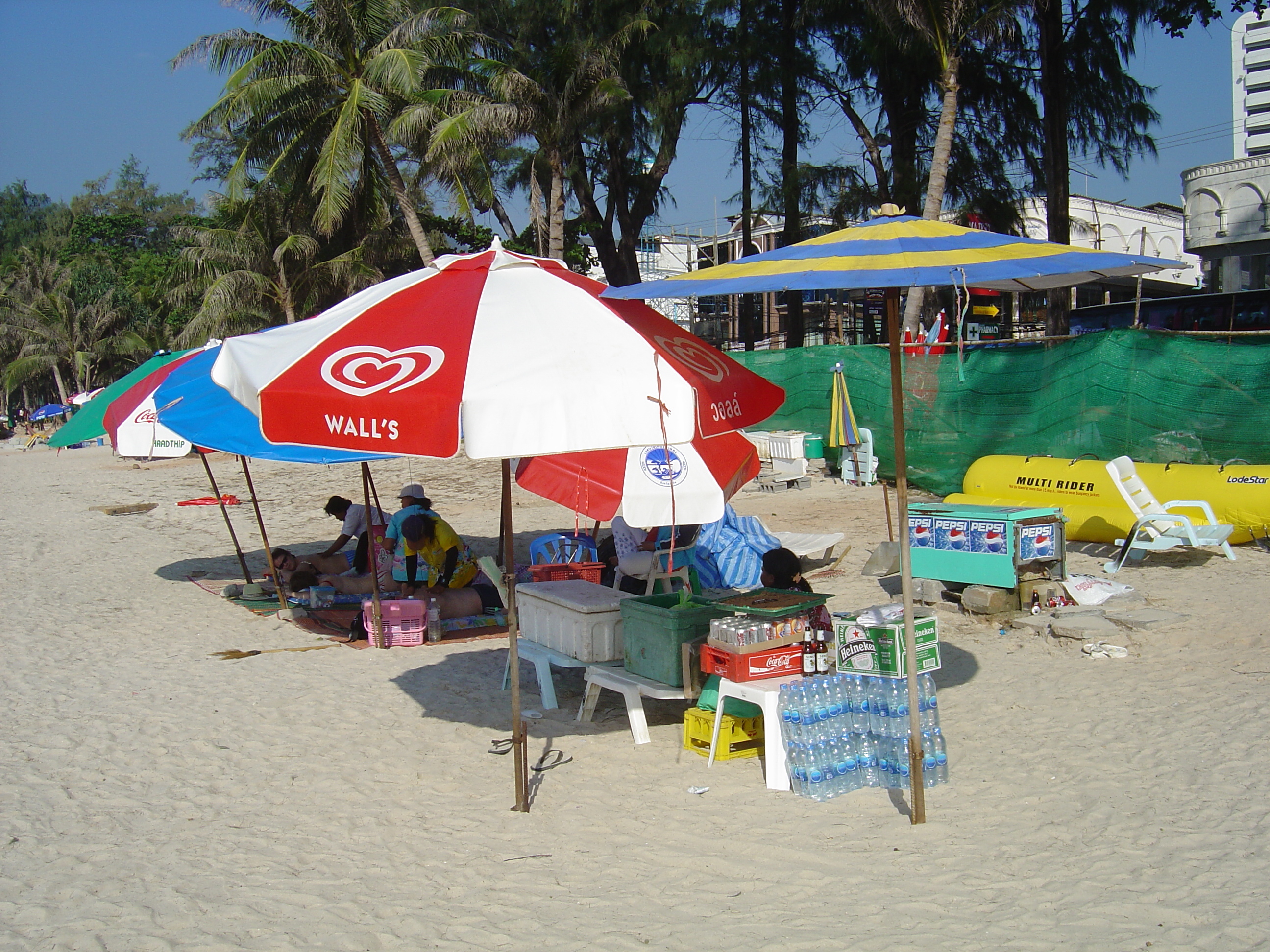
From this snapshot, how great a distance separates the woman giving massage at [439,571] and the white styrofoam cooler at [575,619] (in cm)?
234

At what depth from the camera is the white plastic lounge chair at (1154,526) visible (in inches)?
360

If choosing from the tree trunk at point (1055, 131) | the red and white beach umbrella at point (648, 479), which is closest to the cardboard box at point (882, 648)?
the red and white beach umbrella at point (648, 479)

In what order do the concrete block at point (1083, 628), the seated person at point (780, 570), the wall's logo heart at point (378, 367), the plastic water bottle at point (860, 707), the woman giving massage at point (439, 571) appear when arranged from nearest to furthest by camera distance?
the wall's logo heart at point (378, 367)
the plastic water bottle at point (860, 707)
the seated person at point (780, 570)
the concrete block at point (1083, 628)
the woman giving massage at point (439, 571)

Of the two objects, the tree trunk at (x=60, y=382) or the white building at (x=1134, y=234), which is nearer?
the white building at (x=1134, y=234)

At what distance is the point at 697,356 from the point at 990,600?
4641mm

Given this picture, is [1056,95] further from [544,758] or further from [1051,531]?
[544,758]

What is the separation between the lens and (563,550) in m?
9.19

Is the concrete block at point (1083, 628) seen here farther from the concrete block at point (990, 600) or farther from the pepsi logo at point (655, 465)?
the pepsi logo at point (655, 465)

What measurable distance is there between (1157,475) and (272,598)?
30.6 ft

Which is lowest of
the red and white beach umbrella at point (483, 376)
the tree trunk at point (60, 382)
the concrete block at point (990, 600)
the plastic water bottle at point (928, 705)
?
the concrete block at point (990, 600)

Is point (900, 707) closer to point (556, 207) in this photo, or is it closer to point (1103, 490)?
point (1103, 490)

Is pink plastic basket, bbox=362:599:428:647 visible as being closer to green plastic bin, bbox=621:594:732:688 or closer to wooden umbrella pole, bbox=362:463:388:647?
wooden umbrella pole, bbox=362:463:388:647

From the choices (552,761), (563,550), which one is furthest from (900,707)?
(563,550)

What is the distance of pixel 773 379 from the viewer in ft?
61.2
